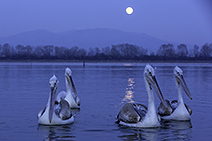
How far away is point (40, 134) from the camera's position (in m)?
6.95

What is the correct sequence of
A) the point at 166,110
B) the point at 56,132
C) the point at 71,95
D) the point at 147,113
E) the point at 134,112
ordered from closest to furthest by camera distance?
the point at 56,132, the point at 147,113, the point at 134,112, the point at 166,110, the point at 71,95

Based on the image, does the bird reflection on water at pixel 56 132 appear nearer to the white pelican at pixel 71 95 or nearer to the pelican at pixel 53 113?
the pelican at pixel 53 113

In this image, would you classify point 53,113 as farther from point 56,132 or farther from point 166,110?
point 166,110

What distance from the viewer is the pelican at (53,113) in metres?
7.34

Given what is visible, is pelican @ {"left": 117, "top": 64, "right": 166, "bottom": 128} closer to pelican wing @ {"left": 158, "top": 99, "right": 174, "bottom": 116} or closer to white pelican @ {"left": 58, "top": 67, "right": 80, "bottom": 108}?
pelican wing @ {"left": 158, "top": 99, "right": 174, "bottom": 116}

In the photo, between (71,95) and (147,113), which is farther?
(71,95)

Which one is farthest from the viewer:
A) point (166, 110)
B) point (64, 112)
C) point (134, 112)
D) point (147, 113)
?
point (166, 110)

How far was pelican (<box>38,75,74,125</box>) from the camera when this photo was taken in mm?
7343

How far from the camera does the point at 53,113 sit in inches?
297

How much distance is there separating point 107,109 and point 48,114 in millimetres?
2861

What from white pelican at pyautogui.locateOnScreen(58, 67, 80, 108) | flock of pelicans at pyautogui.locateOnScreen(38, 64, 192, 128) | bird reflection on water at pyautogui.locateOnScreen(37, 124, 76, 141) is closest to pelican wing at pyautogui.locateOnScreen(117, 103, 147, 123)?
flock of pelicans at pyautogui.locateOnScreen(38, 64, 192, 128)

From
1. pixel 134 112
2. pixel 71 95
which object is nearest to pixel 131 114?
pixel 134 112

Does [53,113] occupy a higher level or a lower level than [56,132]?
higher

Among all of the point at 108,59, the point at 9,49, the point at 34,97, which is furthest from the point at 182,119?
the point at 9,49
